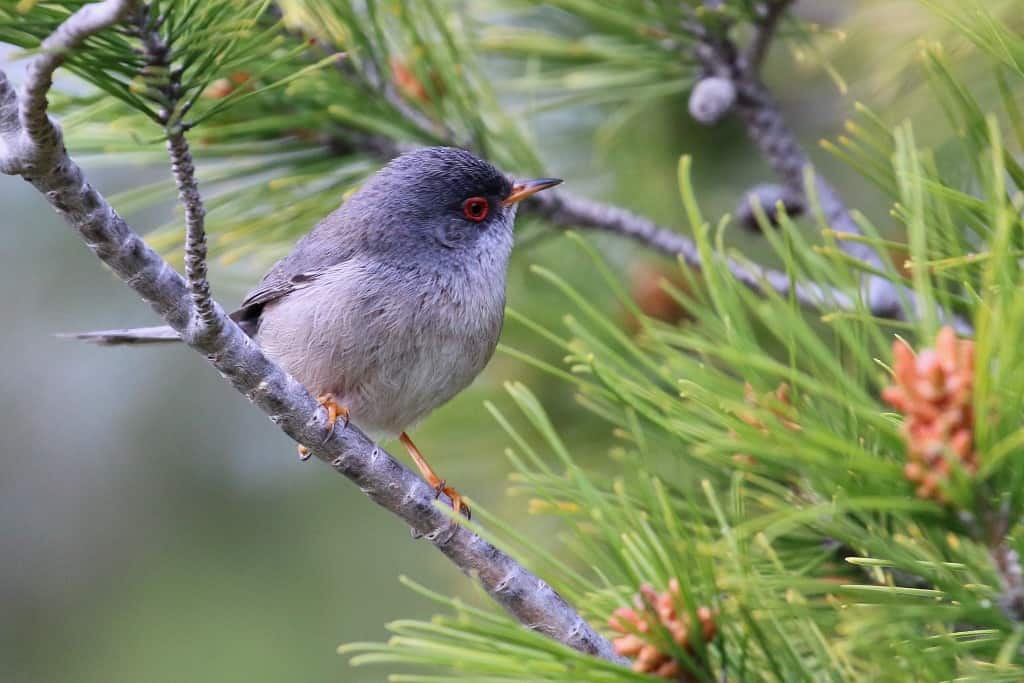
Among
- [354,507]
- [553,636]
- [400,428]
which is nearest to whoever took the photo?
[553,636]

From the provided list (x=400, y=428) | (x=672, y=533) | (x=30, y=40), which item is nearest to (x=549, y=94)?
(x=400, y=428)

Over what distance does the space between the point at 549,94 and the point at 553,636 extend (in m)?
2.14

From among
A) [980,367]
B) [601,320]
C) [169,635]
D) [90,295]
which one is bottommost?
[169,635]

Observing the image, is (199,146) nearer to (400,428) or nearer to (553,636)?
(400,428)

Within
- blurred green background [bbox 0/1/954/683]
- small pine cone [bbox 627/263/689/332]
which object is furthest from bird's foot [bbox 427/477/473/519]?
small pine cone [bbox 627/263/689/332]

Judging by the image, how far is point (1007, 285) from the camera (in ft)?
4.27

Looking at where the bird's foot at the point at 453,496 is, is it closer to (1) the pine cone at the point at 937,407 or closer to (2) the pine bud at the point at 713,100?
(2) the pine bud at the point at 713,100

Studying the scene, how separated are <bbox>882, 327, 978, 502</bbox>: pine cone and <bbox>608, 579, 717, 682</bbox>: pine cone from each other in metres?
0.38

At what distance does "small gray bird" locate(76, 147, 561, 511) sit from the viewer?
3029 millimetres

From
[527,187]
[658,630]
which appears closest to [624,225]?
[527,187]

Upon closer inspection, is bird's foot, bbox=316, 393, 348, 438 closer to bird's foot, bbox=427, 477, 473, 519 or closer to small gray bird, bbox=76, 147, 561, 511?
small gray bird, bbox=76, 147, 561, 511

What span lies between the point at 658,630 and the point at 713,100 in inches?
69.9

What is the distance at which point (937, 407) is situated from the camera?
1246mm

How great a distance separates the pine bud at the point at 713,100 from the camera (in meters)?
2.86
